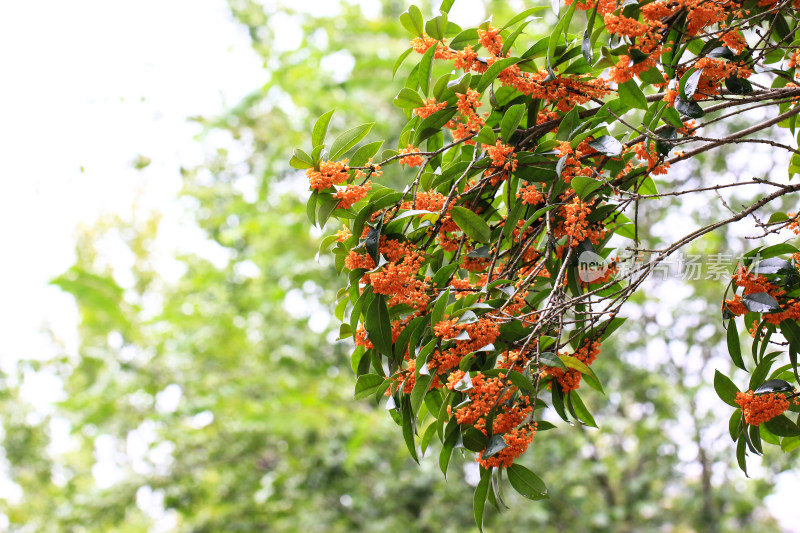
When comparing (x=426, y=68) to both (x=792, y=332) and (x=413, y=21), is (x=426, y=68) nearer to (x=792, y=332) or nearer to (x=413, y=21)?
(x=413, y=21)

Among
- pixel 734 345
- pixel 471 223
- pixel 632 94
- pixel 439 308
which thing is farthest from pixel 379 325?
pixel 734 345

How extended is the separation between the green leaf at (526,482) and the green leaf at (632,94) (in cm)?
66

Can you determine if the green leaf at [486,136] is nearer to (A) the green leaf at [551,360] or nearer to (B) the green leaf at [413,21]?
(B) the green leaf at [413,21]

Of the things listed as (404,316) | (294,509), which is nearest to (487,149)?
(404,316)

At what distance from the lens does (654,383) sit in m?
4.23

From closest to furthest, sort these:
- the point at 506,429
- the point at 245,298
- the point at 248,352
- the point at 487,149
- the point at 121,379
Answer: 1. the point at 506,429
2. the point at 487,149
3. the point at 121,379
4. the point at 245,298
5. the point at 248,352

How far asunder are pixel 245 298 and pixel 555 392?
13.5ft

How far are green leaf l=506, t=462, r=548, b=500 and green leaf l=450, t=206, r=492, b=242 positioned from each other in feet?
1.34

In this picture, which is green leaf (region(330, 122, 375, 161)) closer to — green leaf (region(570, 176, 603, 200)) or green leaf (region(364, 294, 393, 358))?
green leaf (region(364, 294, 393, 358))

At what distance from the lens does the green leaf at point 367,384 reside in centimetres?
129

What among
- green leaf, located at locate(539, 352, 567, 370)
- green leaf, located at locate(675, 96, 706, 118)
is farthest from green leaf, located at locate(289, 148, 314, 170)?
green leaf, located at locate(675, 96, 706, 118)

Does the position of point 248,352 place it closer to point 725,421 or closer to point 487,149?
point 725,421

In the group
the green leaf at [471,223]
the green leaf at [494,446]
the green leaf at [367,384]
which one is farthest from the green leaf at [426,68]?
the green leaf at [494,446]

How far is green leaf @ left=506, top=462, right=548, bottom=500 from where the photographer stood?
1.15 m
